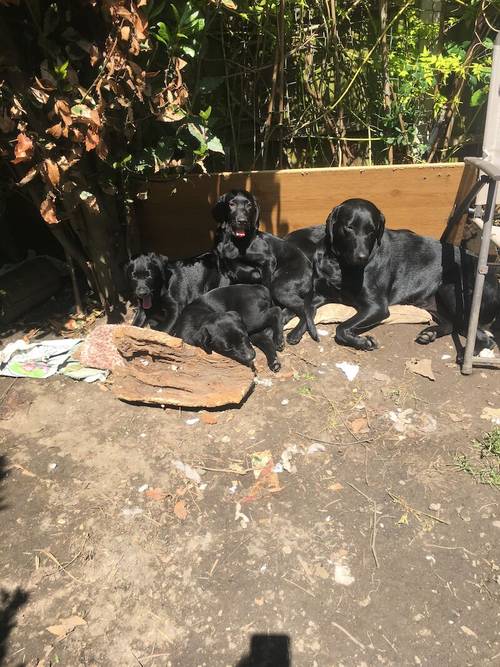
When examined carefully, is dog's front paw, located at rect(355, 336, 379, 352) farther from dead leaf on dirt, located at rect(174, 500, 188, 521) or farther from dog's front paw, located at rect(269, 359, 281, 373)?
dead leaf on dirt, located at rect(174, 500, 188, 521)

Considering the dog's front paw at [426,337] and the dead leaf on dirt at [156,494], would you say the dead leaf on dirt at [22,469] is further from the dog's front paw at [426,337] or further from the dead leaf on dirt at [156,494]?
the dog's front paw at [426,337]

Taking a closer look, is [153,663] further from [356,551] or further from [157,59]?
[157,59]

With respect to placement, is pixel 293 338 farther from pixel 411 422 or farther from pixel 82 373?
pixel 82 373

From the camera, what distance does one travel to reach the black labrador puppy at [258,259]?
4.59 metres

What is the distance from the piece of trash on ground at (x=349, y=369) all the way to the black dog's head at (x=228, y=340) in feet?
2.54

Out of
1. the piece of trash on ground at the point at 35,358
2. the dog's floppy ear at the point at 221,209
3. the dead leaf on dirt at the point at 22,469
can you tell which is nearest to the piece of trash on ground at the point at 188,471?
the dead leaf on dirt at the point at 22,469

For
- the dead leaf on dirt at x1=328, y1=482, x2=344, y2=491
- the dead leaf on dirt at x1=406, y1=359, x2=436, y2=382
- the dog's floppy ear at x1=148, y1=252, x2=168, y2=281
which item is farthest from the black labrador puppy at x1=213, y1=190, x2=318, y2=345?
the dead leaf on dirt at x1=328, y1=482, x2=344, y2=491

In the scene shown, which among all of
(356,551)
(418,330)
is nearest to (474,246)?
(418,330)

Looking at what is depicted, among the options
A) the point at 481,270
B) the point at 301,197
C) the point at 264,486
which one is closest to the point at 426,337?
the point at 481,270

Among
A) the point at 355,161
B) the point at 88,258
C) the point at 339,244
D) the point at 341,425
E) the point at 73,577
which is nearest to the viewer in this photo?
the point at 73,577

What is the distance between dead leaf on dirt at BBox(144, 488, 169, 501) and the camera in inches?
118

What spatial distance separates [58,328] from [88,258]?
2.51ft

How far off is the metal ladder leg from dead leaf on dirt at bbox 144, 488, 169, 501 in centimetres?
252

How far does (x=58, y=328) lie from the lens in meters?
4.76
